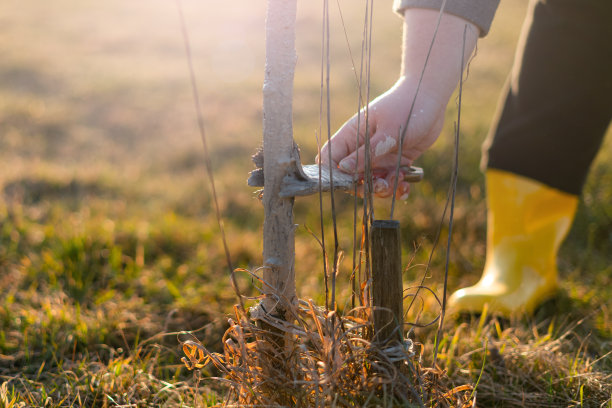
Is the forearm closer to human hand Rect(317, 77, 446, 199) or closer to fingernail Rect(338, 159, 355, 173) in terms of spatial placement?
human hand Rect(317, 77, 446, 199)

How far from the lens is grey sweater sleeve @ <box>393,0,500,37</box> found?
1298 millimetres

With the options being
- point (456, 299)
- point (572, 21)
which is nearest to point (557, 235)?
point (456, 299)

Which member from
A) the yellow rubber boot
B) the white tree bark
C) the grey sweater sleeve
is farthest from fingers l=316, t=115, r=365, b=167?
the yellow rubber boot

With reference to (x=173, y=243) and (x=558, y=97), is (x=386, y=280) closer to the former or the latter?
(x=558, y=97)

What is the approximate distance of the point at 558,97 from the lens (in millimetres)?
2133

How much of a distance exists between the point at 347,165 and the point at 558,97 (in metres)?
1.38

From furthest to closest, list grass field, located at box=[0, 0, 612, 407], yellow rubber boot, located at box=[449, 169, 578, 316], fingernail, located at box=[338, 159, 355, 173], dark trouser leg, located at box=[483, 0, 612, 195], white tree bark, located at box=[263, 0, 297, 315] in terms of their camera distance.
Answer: yellow rubber boot, located at box=[449, 169, 578, 316], dark trouser leg, located at box=[483, 0, 612, 195], grass field, located at box=[0, 0, 612, 407], fingernail, located at box=[338, 159, 355, 173], white tree bark, located at box=[263, 0, 297, 315]

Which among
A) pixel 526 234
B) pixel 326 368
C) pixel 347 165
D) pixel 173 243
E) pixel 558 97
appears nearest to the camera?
pixel 326 368

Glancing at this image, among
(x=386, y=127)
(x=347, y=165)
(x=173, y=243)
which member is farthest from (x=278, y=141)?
(x=173, y=243)

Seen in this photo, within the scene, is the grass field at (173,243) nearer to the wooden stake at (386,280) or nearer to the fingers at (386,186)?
the fingers at (386,186)

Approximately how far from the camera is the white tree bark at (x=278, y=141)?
1.08 m

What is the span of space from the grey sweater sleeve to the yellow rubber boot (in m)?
1.09

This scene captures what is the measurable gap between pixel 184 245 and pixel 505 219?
1669mm

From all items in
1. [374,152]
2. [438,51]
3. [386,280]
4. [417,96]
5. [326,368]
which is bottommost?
[326,368]
